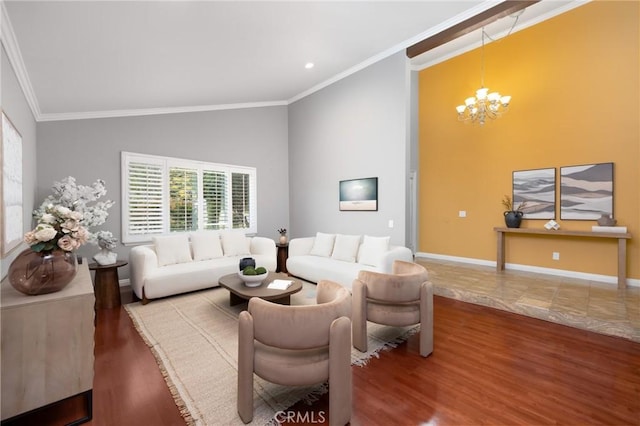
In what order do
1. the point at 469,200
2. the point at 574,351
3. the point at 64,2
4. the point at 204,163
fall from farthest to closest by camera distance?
the point at 469,200
the point at 204,163
the point at 574,351
the point at 64,2

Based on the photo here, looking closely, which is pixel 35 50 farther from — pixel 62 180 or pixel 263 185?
pixel 263 185

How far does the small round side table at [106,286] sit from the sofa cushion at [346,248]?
10.6 feet

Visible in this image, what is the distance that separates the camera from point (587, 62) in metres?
4.45

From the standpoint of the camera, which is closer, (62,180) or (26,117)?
(26,117)

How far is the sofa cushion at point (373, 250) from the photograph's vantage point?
420 centimetres

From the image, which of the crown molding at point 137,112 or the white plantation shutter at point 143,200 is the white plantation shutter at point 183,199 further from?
the crown molding at point 137,112

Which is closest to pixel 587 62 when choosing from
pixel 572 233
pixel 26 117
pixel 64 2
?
pixel 572 233

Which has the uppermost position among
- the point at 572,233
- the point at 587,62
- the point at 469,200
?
the point at 587,62

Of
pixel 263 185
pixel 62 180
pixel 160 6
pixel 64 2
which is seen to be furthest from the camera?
pixel 263 185

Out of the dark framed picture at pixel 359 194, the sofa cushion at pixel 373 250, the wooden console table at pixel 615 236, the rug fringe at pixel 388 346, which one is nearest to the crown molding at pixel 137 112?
the dark framed picture at pixel 359 194

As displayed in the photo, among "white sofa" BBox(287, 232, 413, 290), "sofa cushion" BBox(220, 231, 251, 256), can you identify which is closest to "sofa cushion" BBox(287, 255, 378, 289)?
"white sofa" BBox(287, 232, 413, 290)

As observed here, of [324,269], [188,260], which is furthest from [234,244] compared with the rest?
[324,269]

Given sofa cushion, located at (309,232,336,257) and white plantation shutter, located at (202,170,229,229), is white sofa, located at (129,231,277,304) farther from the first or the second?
sofa cushion, located at (309,232,336,257)

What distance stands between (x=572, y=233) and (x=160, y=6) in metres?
6.13
